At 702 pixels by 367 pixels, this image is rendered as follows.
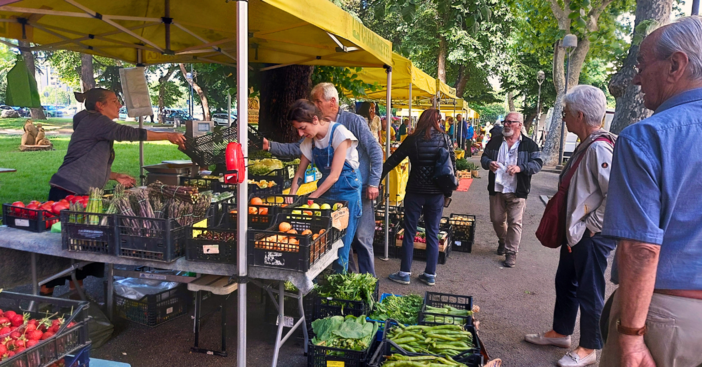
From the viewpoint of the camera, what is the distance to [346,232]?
4.03 m

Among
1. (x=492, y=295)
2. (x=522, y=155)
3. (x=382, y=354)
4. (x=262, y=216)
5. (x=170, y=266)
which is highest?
(x=522, y=155)

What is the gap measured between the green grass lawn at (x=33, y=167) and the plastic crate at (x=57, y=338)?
4.98m

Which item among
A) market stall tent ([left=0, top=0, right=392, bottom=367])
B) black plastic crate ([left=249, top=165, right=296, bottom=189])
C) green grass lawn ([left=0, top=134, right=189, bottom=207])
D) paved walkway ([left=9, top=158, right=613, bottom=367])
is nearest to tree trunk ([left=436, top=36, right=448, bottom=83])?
green grass lawn ([left=0, top=134, right=189, bottom=207])

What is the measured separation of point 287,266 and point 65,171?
2730 millimetres

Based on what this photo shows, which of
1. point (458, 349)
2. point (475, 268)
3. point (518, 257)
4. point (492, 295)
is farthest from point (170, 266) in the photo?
point (518, 257)

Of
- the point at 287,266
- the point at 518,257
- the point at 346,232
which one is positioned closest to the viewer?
the point at 287,266

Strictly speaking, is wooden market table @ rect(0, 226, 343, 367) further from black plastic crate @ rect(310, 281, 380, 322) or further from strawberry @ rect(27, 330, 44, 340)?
strawberry @ rect(27, 330, 44, 340)

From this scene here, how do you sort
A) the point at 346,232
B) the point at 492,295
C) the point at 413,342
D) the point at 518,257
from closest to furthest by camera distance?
the point at 413,342 < the point at 346,232 < the point at 492,295 < the point at 518,257

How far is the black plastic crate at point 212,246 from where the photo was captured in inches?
119

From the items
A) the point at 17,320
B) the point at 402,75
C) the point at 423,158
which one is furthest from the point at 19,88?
the point at 402,75

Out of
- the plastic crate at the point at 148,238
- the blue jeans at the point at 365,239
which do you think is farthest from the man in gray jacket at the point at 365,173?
the plastic crate at the point at 148,238

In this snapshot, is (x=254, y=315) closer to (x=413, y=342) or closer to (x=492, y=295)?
(x=413, y=342)

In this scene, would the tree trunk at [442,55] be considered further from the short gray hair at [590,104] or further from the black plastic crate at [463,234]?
the short gray hair at [590,104]

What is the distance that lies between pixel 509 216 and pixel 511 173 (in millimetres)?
641
